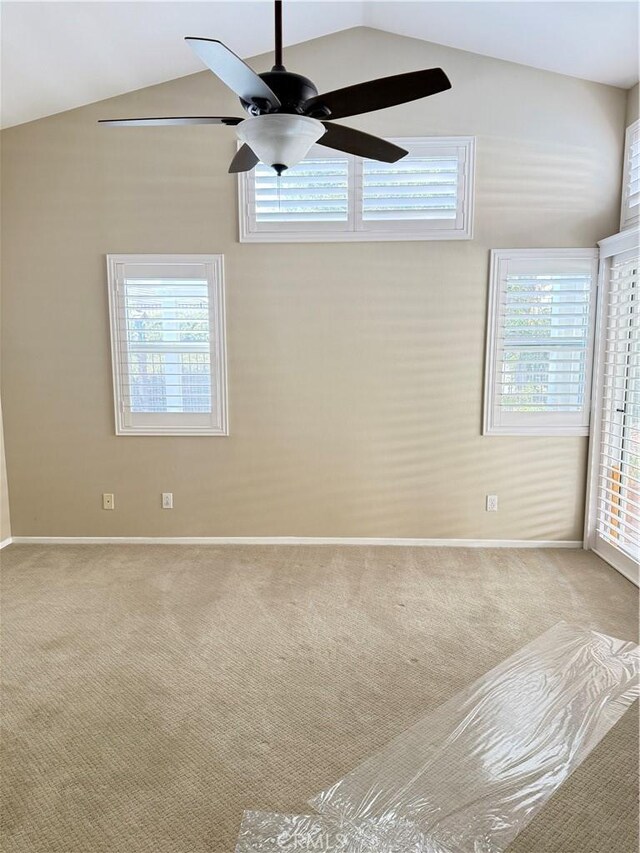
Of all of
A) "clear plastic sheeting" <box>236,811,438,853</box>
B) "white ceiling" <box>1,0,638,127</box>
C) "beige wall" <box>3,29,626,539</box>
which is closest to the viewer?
"clear plastic sheeting" <box>236,811,438,853</box>

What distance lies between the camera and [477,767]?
202 cm

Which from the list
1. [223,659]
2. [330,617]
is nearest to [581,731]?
[330,617]

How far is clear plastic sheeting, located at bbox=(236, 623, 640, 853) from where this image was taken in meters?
1.73

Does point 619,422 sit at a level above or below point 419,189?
below

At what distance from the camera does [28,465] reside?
169 inches

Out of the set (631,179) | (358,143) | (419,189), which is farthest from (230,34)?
(631,179)

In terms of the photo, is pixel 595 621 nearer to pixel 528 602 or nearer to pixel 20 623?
pixel 528 602

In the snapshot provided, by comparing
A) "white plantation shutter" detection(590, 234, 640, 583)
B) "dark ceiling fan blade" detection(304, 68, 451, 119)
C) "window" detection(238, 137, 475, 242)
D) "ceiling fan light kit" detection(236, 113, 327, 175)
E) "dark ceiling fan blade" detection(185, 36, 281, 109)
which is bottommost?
"white plantation shutter" detection(590, 234, 640, 583)

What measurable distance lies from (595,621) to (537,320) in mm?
2036

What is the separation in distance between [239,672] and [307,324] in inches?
94.8

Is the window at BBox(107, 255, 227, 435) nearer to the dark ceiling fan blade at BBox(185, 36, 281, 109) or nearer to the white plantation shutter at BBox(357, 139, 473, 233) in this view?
the white plantation shutter at BBox(357, 139, 473, 233)

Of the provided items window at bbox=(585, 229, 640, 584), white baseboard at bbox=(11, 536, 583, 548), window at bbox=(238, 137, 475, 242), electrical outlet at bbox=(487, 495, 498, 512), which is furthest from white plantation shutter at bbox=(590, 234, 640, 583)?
window at bbox=(238, 137, 475, 242)

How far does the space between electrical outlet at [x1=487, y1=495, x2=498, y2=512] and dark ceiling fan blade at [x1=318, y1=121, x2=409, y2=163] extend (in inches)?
105

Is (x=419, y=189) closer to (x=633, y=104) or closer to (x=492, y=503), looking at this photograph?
(x=633, y=104)
